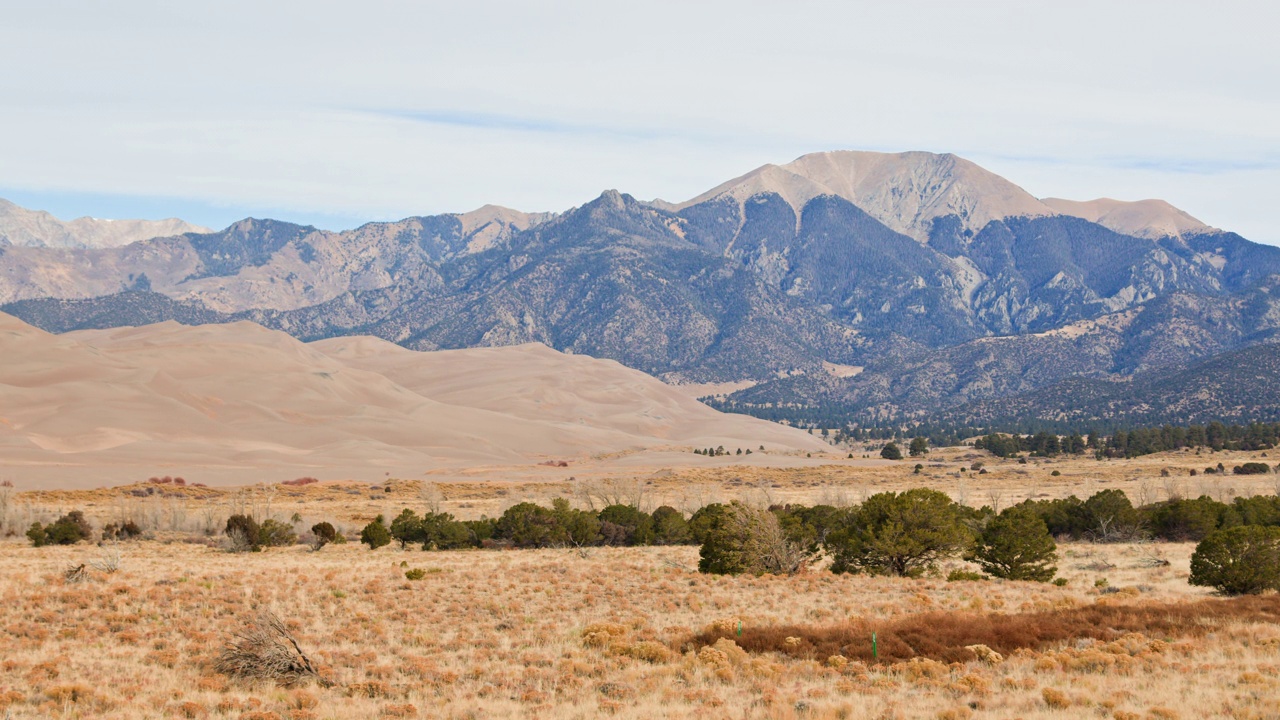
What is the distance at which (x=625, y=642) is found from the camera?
24.8m

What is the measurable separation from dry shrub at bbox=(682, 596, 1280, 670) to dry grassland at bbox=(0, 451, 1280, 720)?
3.4 inches

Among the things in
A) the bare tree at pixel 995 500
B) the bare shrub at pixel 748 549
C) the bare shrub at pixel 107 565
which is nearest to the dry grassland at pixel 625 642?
the bare shrub at pixel 107 565

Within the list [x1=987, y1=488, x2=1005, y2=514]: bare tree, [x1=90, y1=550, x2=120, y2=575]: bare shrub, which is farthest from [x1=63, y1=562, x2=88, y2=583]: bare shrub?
[x1=987, y1=488, x2=1005, y2=514]: bare tree

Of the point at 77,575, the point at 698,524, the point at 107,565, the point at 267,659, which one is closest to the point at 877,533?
the point at 698,524

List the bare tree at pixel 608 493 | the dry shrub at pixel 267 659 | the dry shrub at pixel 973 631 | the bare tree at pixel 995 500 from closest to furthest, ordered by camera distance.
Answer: the dry shrub at pixel 267 659 → the dry shrub at pixel 973 631 → the bare tree at pixel 995 500 → the bare tree at pixel 608 493

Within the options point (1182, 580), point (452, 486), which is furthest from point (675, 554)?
point (452, 486)

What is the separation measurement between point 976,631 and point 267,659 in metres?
16.4

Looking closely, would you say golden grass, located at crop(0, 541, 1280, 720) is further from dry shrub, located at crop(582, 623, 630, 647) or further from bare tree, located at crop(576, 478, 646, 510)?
bare tree, located at crop(576, 478, 646, 510)

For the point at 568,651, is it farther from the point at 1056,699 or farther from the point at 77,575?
the point at 77,575

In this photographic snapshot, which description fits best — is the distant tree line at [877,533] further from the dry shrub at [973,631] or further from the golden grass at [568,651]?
the dry shrub at [973,631]

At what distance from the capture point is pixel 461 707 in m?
19.4

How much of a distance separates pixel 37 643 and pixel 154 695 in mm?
6459

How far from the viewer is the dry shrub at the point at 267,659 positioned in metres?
21.5

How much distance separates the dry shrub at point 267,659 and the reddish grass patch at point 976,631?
8.97 meters
